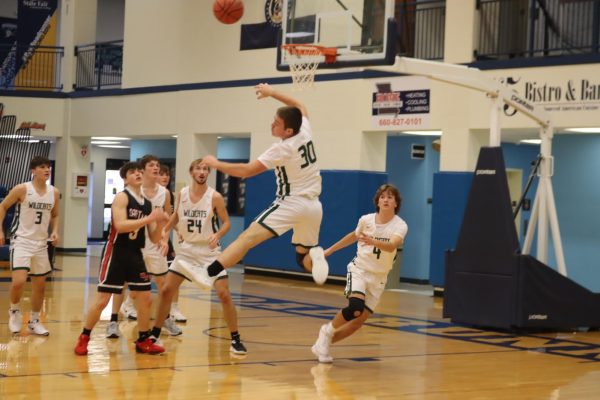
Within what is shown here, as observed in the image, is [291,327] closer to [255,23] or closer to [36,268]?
[36,268]

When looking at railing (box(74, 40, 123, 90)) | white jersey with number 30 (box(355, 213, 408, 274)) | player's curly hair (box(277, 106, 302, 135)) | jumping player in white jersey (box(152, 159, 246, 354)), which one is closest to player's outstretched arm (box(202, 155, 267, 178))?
player's curly hair (box(277, 106, 302, 135))

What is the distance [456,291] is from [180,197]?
442cm

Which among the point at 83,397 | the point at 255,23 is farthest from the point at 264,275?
the point at 83,397

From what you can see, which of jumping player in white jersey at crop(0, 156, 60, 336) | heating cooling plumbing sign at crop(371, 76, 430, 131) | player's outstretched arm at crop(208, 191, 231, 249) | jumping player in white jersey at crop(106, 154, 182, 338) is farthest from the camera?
heating cooling plumbing sign at crop(371, 76, 430, 131)

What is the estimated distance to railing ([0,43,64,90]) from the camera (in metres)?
26.9

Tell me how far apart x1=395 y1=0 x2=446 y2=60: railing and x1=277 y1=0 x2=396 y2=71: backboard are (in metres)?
6.98

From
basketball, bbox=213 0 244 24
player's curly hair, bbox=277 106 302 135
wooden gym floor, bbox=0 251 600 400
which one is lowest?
wooden gym floor, bbox=0 251 600 400

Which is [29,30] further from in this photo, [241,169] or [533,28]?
[241,169]

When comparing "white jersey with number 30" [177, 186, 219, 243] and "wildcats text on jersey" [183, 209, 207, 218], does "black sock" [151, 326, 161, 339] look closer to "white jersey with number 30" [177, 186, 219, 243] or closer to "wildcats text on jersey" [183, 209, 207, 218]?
"white jersey with number 30" [177, 186, 219, 243]

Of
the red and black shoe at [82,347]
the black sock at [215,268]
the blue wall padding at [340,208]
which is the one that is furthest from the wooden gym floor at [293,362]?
the blue wall padding at [340,208]

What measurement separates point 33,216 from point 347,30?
4.26 meters

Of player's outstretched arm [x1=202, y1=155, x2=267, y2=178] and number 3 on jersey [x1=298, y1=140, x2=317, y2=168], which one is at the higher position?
number 3 on jersey [x1=298, y1=140, x2=317, y2=168]

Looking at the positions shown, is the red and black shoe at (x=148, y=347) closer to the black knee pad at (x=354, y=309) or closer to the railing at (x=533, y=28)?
the black knee pad at (x=354, y=309)

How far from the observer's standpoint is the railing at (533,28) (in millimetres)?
17297
